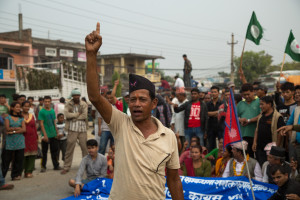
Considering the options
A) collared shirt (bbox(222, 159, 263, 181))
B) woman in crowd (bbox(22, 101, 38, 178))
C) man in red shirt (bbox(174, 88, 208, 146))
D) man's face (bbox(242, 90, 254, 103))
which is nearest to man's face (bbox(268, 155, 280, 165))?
collared shirt (bbox(222, 159, 263, 181))

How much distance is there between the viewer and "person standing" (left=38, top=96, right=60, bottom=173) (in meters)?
8.34

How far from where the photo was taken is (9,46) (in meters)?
28.4

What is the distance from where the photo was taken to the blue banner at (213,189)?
5.32 m

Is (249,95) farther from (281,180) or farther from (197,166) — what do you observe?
(281,180)

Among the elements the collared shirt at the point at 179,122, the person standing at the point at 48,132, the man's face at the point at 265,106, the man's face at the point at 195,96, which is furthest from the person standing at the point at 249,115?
the person standing at the point at 48,132

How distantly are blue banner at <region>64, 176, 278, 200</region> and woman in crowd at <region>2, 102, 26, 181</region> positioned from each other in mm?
2310

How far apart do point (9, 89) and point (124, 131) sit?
27.9 metres

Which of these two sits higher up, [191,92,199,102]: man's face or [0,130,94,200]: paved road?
[191,92,199,102]: man's face

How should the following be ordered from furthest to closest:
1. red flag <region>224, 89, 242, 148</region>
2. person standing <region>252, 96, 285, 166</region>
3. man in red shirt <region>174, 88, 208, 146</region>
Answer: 1. man in red shirt <region>174, 88, 208, 146</region>
2. person standing <region>252, 96, 285, 166</region>
3. red flag <region>224, 89, 242, 148</region>

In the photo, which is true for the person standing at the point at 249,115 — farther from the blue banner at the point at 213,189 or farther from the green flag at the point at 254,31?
the green flag at the point at 254,31

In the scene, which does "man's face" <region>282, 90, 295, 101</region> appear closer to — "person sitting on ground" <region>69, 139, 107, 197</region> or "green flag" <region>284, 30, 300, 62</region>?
"green flag" <region>284, 30, 300, 62</region>

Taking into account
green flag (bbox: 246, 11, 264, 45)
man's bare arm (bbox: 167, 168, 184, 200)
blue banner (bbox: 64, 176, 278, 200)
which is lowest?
blue banner (bbox: 64, 176, 278, 200)

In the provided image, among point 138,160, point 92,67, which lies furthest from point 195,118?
point 92,67

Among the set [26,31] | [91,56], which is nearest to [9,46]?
[26,31]
